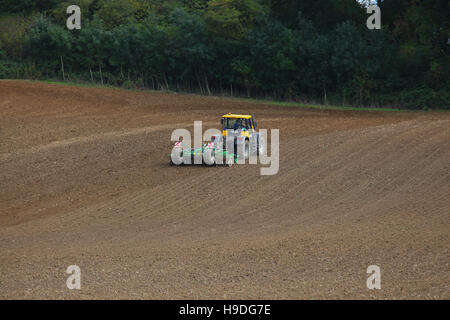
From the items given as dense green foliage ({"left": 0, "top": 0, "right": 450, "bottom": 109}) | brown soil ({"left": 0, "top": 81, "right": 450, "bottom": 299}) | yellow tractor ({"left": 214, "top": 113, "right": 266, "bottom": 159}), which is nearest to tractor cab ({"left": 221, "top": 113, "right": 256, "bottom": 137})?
yellow tractor ({"left": 214, "top": 113, "right": 266, "bottom": 159})

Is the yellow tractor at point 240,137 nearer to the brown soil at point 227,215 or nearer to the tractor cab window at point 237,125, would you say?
the tractor cab window at point 237,125

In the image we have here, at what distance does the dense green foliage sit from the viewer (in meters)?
52.9

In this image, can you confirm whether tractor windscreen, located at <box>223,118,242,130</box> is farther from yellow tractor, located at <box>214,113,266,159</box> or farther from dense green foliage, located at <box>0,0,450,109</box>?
dense green foliage, located at <box>0,0,450,109</box>

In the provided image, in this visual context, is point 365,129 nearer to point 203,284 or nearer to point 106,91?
point 203,284

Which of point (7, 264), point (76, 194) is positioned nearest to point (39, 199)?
point (76, 194)

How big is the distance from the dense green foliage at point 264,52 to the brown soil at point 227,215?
19.0 meters

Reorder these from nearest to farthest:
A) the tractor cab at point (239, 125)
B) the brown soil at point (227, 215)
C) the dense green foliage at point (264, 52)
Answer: the brown soil at point (227, 215), the tractor cab at point (239, 125), the dense green foliage at point (264, 52)

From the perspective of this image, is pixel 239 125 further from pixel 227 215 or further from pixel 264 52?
pixel 264 52

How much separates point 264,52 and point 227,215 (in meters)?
37.1

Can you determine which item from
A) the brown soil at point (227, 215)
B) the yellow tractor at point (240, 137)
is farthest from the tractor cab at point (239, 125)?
the brown soil at point (227, 215)

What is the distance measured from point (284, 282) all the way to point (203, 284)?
1.47 metres

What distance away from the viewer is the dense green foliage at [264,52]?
174 ft

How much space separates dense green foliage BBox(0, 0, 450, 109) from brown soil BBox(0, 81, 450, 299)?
19049 millimetres

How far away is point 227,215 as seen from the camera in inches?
726
